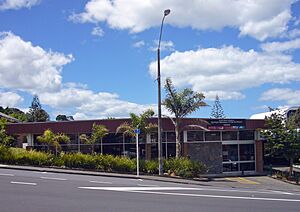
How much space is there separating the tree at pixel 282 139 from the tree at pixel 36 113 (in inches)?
2186

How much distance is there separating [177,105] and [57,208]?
1747 cm

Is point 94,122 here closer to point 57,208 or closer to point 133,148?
point 133,148

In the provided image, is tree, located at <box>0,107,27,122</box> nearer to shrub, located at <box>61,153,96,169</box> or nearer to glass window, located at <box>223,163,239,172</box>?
glass window, located at <box>223,163,239,172</box>

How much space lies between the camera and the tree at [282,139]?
30311 millimetres

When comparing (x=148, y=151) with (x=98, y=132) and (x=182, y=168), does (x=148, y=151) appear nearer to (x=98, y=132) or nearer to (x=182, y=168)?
(x=98, y=132)

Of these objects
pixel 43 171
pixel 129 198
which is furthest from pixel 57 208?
pixel 43 171

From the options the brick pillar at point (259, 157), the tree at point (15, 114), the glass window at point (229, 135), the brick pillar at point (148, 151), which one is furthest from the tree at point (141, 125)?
the tree at point (15, 114)

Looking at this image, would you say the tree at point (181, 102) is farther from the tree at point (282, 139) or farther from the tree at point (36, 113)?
the tree at point (36, 113)

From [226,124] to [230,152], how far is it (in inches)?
91.2

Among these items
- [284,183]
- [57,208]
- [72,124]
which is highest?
[72,124]

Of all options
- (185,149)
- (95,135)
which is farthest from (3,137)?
(185,149)

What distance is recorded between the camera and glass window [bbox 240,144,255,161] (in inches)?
1320

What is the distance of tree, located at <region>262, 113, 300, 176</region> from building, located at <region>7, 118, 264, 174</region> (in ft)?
6.64

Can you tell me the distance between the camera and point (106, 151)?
31.5 m
